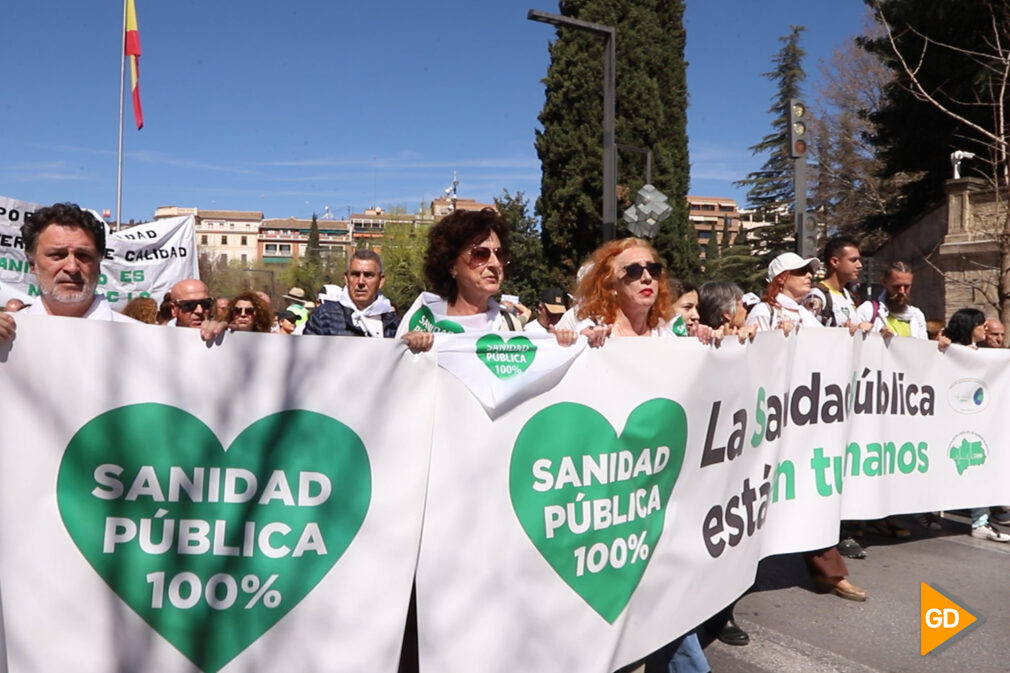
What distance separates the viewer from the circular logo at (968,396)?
5.54 metres

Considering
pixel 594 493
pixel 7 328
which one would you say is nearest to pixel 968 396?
pixel 594 493

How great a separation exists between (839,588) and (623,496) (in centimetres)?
216

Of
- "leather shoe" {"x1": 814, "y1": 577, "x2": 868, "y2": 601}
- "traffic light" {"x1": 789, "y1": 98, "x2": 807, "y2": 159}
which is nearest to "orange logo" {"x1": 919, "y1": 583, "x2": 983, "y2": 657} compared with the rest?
"leather shoe" {"x1": 814, "y1": 577, "x2": 868, "y2": 601}

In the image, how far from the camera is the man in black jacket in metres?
4.51

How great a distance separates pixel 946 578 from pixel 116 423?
4.56 meters

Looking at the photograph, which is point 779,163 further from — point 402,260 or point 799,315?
point 799,315

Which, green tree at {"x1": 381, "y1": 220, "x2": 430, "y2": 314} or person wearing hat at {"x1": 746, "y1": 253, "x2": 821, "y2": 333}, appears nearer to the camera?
person wearing hat at {"x1": 746, "y1": 253, "x2": 821, "y2": 333}

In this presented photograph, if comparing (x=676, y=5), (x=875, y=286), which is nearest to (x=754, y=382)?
(x=875, y=286)

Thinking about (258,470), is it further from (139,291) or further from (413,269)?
(413,269)

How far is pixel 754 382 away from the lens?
12.8 feet

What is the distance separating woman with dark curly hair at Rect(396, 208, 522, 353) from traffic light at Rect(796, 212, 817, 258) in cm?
599

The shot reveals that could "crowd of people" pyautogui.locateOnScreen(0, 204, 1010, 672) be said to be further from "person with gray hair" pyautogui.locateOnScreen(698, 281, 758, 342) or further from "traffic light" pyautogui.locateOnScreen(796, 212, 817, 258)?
"traffic light" pyautogui.locateOnScreen(796, 212, 817, 258)

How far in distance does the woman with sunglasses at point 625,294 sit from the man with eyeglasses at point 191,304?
1.68 meters

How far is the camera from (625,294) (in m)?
3.69
